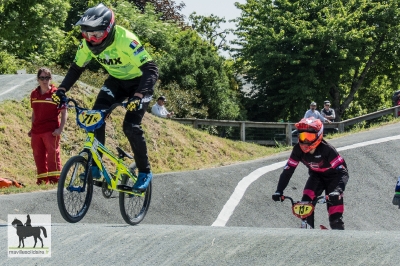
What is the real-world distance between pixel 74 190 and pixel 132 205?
1151mm

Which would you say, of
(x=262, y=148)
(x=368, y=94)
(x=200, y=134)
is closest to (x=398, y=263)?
(x=200, y=134)

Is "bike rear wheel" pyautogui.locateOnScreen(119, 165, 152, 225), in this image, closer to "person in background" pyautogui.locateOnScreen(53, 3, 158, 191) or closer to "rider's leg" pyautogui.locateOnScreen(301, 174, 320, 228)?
"person in background" pyautogui.locateOnScreen(53, 3, 158, 191)

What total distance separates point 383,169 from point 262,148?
348 inches

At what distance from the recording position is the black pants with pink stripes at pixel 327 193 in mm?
11344

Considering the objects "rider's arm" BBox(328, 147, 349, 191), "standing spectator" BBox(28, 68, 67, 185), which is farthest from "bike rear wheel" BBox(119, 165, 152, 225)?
"standing spectator" BBox(28, 68, 67, 185)

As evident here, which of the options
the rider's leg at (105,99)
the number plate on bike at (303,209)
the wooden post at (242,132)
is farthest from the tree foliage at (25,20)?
the number plate on bike at (303,209)

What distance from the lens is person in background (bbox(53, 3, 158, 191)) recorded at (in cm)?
933

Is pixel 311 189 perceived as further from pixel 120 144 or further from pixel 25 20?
pixel 25 20

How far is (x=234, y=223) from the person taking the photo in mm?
14367

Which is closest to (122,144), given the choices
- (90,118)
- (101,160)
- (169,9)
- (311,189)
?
(311,189)

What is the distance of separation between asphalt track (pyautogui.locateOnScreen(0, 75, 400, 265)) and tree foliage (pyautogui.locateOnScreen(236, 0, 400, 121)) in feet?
49.2

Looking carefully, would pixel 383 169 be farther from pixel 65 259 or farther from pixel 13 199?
pixel 65 259

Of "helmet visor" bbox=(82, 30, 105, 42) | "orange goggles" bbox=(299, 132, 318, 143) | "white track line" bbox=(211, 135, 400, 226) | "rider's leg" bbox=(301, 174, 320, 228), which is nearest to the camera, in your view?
"helmet visor" bbox=(82, 30, 105, 42)

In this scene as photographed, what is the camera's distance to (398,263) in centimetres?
679
